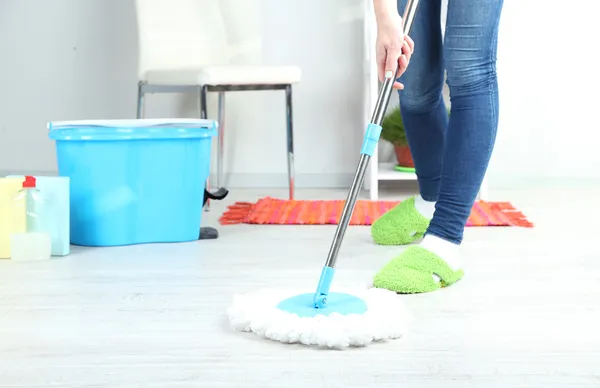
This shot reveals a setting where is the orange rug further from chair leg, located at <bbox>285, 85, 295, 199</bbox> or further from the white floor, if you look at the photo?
the white floor

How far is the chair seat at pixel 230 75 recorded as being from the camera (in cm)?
233

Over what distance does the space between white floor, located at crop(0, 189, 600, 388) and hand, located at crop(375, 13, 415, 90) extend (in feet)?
1.27

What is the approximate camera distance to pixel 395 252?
5.80ft

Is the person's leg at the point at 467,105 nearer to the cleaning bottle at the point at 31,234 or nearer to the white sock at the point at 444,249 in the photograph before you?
the white sock at the point at 444,249

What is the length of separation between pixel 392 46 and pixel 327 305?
397 millimetres

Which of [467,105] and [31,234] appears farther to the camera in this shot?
[31,234]

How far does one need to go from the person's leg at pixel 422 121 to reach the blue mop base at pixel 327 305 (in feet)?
1.99

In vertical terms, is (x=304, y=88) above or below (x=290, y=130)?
above

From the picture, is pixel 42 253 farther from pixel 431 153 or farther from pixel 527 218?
pixel 527 218

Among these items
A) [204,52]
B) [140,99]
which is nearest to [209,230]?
[140,99]

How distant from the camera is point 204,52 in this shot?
9.34 ft

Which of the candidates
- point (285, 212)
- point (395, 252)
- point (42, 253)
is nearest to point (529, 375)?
point (395, 252)

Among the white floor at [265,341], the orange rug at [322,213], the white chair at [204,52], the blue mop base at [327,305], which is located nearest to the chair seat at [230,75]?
the white chair at [204,52]

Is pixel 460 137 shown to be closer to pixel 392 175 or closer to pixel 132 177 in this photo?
pixel 132 177
